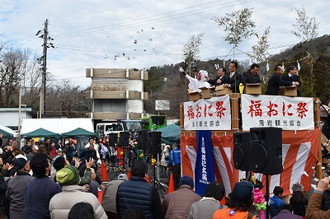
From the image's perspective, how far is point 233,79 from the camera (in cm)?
858

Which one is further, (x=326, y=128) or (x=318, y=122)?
(x=326, y=128)

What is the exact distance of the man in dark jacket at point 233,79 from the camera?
27.6 ft

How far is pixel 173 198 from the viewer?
4668mm

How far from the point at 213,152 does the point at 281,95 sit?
2031mm

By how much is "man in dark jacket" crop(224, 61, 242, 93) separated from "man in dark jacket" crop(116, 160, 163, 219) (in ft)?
14.2

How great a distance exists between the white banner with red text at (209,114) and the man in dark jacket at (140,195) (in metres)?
3.99

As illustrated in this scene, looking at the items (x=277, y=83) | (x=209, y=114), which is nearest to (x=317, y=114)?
(x=277, y=83)

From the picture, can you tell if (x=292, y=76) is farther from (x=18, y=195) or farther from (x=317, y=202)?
A: (x=18, y=195)

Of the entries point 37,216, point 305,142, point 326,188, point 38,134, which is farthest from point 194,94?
point 38,134

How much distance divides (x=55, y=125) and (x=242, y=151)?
1721 centimetres

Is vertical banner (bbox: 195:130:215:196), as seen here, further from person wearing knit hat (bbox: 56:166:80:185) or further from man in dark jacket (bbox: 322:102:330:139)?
person wearing knit hat (bbox: 56:166:80:185)

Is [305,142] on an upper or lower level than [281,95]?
lower

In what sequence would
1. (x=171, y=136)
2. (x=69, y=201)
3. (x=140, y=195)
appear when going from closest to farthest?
(x=69, y=201) < (x=140, y=195) < (x=171, y=136)

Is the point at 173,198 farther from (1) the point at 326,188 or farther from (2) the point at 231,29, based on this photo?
(2) the point at 231,29
